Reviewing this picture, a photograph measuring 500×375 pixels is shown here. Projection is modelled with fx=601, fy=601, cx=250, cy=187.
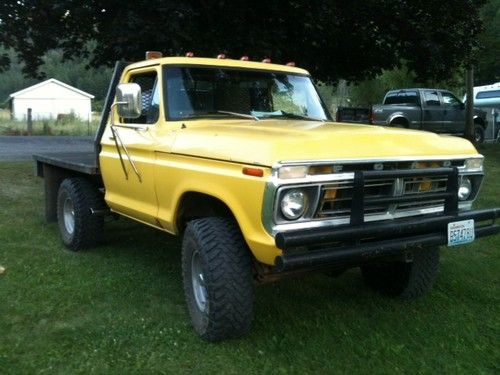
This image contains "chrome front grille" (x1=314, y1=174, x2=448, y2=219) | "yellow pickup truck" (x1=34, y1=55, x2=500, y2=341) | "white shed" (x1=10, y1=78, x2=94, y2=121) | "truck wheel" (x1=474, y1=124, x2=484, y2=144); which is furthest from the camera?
"white shed" (x1=10, y1=78, x2=94, y2=121)

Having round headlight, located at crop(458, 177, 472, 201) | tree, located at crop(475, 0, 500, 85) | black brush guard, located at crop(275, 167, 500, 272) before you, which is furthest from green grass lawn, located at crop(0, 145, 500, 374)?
tree, located at crop(475, 0, 500, 85)

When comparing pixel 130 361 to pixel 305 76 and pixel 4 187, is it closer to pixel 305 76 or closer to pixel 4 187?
pixel 305 76

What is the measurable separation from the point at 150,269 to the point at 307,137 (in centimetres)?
272

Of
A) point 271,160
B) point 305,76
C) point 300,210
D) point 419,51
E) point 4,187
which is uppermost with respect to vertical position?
point 419,51

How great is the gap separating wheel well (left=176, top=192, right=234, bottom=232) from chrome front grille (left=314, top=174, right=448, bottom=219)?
2.63ft

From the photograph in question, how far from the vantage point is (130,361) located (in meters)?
3.78

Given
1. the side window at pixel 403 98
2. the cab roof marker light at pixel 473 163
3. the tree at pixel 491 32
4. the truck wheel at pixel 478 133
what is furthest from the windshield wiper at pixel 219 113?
the truck wheel at pixel 478 133

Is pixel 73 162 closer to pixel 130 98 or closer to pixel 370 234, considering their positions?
pixel 130 98

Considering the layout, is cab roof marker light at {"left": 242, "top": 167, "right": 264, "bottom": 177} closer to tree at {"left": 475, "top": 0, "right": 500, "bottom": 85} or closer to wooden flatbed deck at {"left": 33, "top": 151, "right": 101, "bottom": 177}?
wooden flatbed deck at {"left": 33, "top": 151, "right": 101, "bottom": 177}

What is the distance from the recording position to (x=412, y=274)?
476 cm

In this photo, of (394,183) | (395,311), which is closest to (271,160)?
(394,183)

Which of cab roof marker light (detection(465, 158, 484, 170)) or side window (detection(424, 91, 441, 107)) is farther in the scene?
side window (detection(424, 91, 441, 107))

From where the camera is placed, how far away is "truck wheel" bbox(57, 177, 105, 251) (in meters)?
6.25

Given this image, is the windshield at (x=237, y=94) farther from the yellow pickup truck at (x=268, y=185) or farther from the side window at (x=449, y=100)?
the side window at (x=449, y=100)
